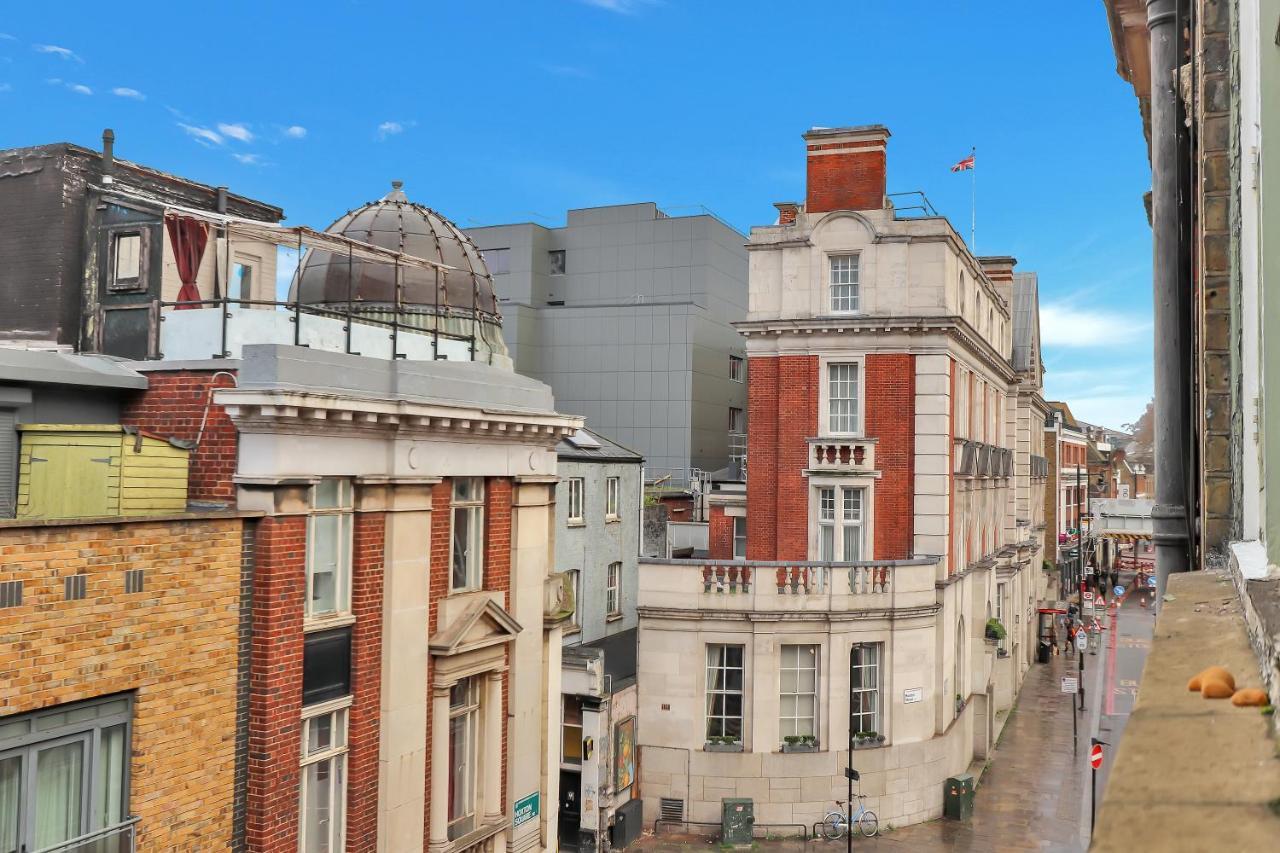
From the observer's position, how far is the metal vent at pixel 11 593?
1005 cm

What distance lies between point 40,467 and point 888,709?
22640 millimetres

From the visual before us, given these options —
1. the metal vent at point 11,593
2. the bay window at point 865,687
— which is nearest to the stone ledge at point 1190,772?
the metal vent at point 11,593

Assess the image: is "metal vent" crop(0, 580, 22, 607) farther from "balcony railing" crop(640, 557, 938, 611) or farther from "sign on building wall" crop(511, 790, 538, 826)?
"balcony railing" crop(640, 557, 938, 611)

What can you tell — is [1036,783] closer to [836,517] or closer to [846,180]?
[836,517]

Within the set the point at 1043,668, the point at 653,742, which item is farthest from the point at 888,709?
the point at 1043,668

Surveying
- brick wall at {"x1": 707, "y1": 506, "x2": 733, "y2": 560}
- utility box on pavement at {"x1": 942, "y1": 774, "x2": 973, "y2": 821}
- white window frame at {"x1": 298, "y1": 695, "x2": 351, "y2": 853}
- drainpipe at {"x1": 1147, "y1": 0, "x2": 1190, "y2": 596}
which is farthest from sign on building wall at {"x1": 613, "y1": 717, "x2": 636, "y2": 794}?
drainpipe at {"x1": 1147, "y1": 0, "x2": 1190, "y2": 596}

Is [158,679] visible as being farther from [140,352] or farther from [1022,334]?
[1022,334]

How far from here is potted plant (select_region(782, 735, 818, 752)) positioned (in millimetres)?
27938

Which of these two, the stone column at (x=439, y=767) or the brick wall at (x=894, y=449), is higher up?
the brick wall at (x=894, y=449)

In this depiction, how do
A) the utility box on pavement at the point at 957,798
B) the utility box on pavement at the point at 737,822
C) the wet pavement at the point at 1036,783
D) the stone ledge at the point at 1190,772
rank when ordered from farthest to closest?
the utility box on pavement at the point at 957,798 → the wet pavement at the point at 1036,783 → the utility box on pavement at the point at 737,822 → the stone ledge at the point at 1190,772

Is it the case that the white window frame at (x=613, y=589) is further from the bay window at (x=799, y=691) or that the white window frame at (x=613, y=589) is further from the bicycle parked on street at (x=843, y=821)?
the bicycle parked on street at (x=843, y=821)

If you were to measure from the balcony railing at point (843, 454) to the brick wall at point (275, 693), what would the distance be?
69.7 feet

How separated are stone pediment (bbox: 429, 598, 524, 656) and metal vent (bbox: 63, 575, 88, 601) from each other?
20.3ft

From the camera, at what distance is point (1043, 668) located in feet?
182
